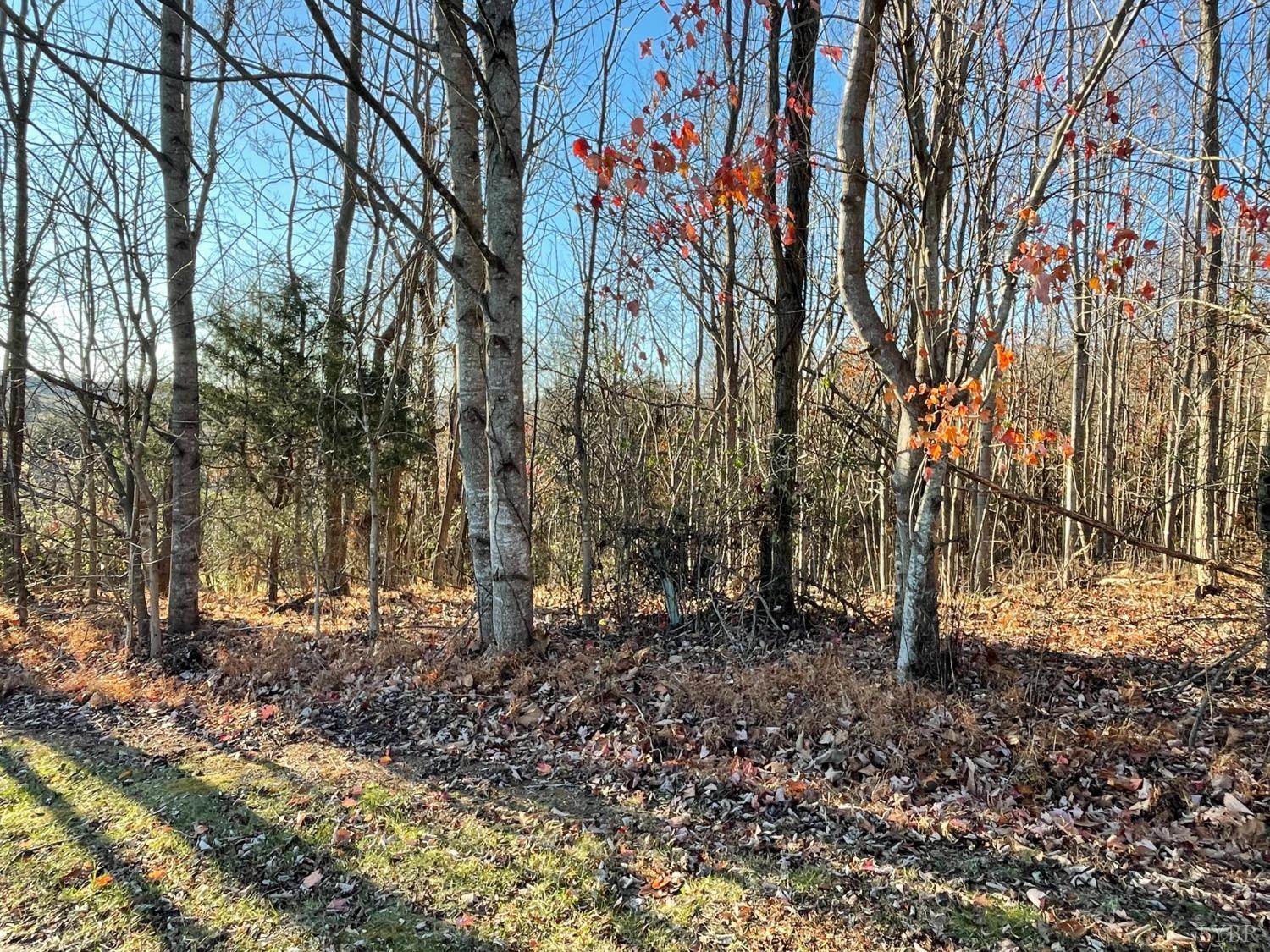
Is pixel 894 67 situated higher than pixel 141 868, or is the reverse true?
pixel 894 67

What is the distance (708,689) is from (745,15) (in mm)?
6127

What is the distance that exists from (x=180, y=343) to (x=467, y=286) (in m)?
3.62

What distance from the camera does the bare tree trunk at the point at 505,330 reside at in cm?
494

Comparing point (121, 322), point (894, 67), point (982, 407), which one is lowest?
point (982, 407)

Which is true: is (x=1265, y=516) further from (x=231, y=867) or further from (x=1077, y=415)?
(x=231, y=867)

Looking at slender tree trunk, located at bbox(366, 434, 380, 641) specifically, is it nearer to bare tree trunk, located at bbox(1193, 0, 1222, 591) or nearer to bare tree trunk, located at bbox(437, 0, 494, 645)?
bare tree trunk, located at bbox(437, 0, 494, 645)

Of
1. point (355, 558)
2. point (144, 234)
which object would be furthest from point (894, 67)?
point (355, 558)


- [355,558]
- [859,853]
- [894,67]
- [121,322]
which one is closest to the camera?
[859,853]

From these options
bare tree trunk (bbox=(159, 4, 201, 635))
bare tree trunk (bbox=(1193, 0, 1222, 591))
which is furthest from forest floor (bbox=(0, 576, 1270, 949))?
bare tree trunk (bbox=(1193, 0, 1222, 591))

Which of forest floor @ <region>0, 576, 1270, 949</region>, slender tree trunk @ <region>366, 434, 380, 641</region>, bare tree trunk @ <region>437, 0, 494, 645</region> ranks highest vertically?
bare tree trunk @ <region>437, 0, 494, 645</region>

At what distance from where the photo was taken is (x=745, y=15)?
629cm

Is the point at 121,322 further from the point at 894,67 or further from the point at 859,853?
the point at 859,853

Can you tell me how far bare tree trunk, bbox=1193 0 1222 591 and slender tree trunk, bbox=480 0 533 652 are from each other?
210 inches

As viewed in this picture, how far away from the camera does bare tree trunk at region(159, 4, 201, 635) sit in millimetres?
6555
